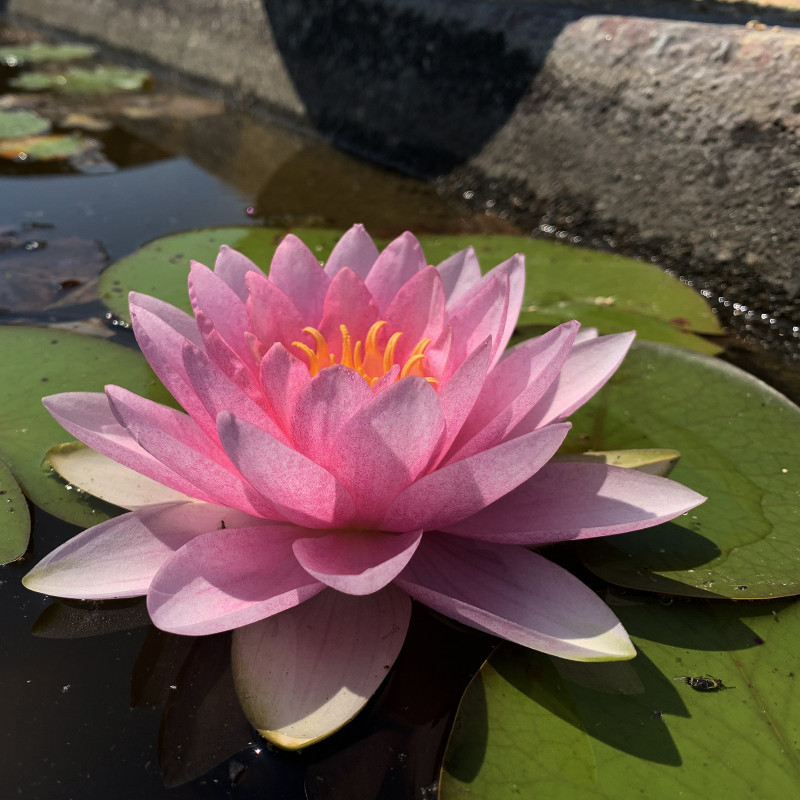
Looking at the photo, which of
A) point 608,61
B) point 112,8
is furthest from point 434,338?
point 112,8

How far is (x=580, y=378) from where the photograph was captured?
0.97 meters

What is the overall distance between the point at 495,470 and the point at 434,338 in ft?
0.98

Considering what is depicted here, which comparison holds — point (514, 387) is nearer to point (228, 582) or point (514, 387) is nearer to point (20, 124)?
point (228, 582)

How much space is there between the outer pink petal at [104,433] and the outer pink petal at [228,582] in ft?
0.25

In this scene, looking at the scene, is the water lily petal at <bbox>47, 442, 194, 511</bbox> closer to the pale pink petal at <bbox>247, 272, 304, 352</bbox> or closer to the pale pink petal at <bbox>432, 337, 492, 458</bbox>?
the pale pink petal at <bbox>247, 272, 304, 352</bbox>

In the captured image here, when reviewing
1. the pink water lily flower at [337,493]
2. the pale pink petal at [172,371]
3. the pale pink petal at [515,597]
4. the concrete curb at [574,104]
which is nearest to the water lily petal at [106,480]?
the pink water lily flower at [337,493]

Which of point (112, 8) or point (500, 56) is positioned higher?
point (500, 56)

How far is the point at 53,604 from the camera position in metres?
0.86

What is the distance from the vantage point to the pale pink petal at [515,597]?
A: 711 millimetres

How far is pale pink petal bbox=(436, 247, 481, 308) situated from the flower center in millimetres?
167

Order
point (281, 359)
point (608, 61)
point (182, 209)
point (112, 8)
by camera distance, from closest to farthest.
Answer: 1. point (281, 359)
2. point (608, 61)
3. point (182, 209)
4. point (112, 8)

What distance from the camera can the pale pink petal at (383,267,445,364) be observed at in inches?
38.2

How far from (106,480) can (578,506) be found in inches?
24.5

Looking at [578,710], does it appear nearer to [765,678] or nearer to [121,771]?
[765,678]
